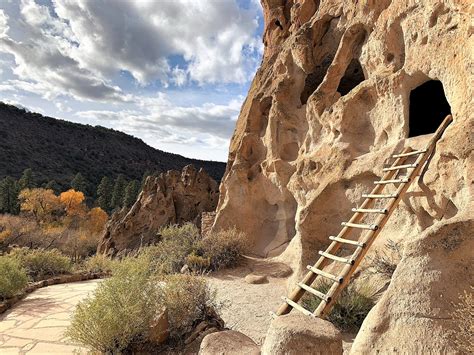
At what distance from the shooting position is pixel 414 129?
7.65 meters

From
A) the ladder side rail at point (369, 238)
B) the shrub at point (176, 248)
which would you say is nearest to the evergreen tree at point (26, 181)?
the shrub at point (176, 248)

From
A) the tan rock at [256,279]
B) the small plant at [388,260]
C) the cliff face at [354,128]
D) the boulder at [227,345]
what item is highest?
the cliff face at [354,128]

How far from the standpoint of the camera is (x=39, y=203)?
30562 millimetres

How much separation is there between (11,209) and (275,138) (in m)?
30.4

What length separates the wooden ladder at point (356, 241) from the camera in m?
3.68

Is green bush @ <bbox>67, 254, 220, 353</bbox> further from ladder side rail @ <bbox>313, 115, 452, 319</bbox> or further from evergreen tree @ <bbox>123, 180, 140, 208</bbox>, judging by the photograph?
evergreen tree @ <bbox>123, 180, 140, 208</bbox>

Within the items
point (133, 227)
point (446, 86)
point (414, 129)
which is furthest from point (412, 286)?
point (133, 227)

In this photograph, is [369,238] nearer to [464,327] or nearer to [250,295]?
[464,327]

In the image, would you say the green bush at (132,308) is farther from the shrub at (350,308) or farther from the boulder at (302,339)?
the boulder at (302,339)

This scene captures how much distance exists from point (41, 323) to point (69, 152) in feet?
162

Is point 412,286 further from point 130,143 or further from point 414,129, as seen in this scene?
point 130,143

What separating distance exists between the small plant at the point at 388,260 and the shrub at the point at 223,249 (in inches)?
173

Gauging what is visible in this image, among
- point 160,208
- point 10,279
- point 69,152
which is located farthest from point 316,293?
point 69,152

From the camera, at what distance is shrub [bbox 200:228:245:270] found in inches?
353
